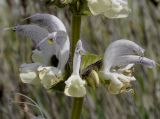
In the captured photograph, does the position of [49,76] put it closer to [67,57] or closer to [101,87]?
[67,57]

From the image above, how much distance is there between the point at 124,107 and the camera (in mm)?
2385

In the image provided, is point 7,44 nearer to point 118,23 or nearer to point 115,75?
point 118,23

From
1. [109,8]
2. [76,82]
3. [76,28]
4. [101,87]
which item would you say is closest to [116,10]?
[109,8]

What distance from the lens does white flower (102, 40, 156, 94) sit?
1.33 meters

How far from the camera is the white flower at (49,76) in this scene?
1.26 meters

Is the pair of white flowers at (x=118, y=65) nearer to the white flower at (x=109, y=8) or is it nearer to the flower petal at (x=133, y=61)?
the flower petal at (x=133, y=61)

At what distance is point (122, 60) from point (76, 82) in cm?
21

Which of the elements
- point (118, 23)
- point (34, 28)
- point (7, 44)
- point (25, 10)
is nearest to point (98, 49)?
point (118, 23)

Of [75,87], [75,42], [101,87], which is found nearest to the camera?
[75,87]

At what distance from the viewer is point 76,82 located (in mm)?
1241

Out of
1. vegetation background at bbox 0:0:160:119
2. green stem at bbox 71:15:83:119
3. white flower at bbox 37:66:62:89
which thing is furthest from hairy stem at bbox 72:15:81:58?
vegetation background at bbox 0:0:160:119

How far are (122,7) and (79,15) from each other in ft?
0.42

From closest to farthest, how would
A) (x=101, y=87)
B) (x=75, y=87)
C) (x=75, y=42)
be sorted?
(x=75, y=87) → (x=75, y=42) → (x=101, y=87)

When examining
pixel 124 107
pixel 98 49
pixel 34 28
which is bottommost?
pixel 124 107
